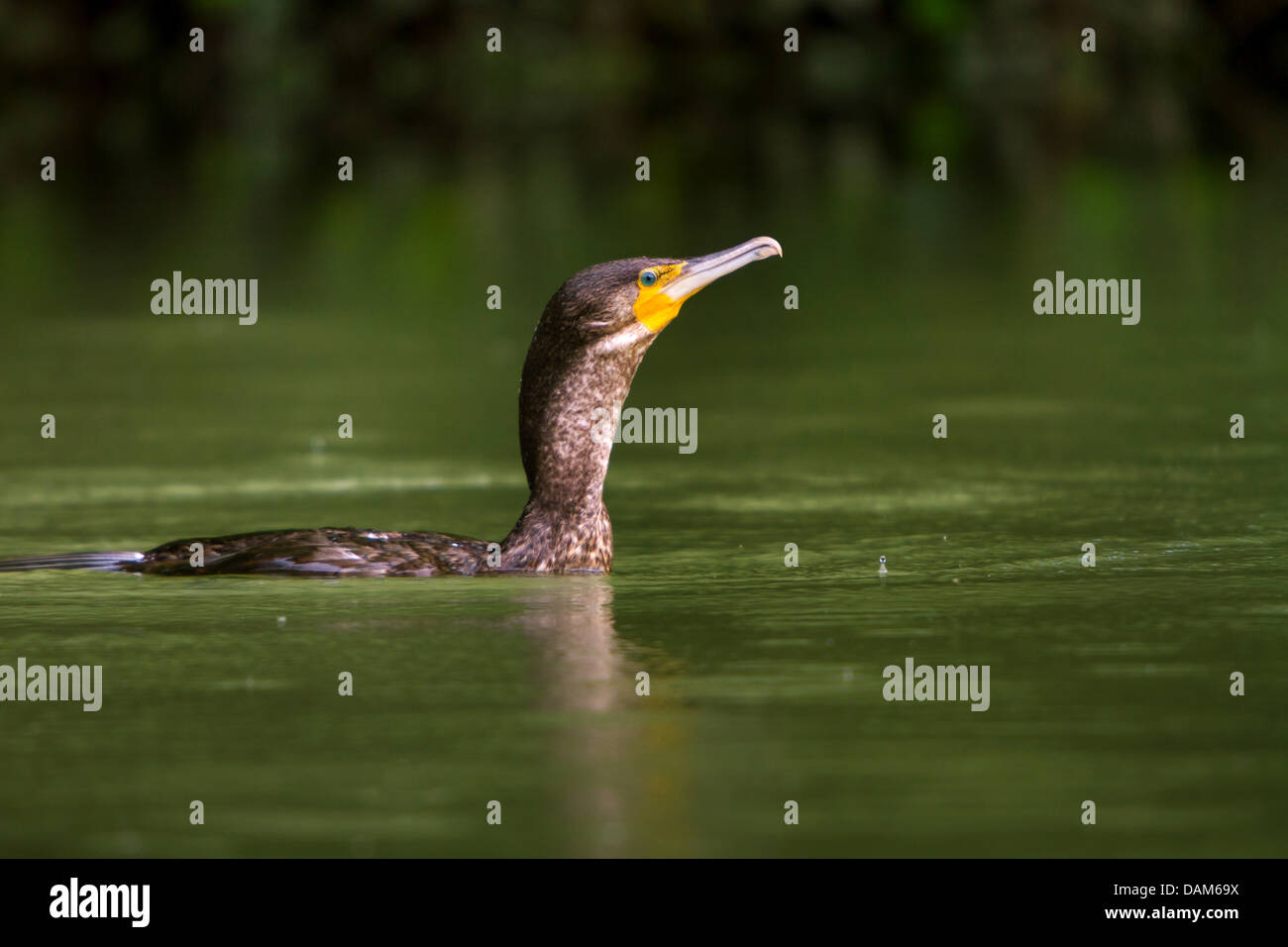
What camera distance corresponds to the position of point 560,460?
9680 mm

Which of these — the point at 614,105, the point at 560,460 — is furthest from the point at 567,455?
the point at 614,105

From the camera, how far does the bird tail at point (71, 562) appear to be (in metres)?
9.96

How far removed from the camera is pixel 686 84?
47.8m

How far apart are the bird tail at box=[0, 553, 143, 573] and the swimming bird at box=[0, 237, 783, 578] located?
0.16m

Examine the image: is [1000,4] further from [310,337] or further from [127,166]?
[310,337]

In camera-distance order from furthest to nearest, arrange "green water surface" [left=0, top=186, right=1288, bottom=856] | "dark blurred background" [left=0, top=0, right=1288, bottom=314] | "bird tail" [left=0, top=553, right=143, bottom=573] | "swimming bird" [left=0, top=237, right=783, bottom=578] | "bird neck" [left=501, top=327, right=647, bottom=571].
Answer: "dark blurred background" [left=0, top=0, right=1288, bottom=314] < "bird tail" [left=0, top=553, right=143, bottom=573] < "bird neck" [left=501, top=327, right=647, bottom=571] < "swimming bird" [left=0, top=237, right=783, bottom=578] < "green water surface" [left=0, top=186, right=1288, bottom=856]

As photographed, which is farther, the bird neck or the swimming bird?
the bird neck

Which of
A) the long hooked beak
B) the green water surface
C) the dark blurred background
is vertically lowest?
the green water surface

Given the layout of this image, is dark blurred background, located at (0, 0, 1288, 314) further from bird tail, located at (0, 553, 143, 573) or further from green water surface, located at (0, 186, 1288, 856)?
bird tail, located at (0, 553, 143, 573)

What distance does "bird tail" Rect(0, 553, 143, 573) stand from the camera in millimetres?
9961

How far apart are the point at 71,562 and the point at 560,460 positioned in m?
2.04

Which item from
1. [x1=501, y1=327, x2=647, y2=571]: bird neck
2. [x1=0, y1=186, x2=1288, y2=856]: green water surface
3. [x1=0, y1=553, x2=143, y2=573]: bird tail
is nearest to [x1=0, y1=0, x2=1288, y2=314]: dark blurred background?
[x1=0, y1=186, x2=1288, y2=856]: green water surface

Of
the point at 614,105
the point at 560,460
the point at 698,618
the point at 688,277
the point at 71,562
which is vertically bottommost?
the point at 698,618

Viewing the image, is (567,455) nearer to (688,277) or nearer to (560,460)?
(560,460)
